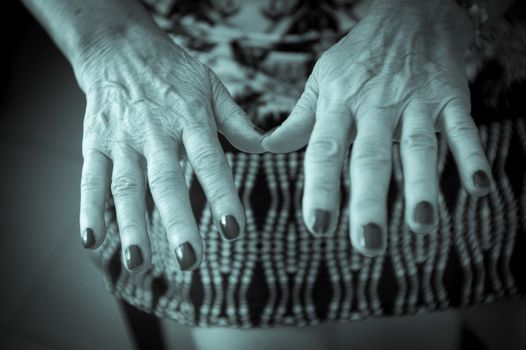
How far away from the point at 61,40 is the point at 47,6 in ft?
0.13

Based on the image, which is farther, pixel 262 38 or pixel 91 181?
pixel 262 38

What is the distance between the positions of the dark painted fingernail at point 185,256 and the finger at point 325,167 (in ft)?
0.25

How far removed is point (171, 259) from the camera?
48cm

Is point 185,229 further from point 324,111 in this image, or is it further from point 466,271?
point 466,271

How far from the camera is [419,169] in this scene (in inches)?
12.6

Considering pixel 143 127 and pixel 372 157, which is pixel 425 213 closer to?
pixel 372 157

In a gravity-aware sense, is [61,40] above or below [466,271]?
above

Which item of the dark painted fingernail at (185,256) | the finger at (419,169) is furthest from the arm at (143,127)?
the finger at (419,169)

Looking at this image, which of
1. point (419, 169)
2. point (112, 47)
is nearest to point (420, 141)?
point (419, 169)

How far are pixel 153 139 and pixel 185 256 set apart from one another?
89 mm

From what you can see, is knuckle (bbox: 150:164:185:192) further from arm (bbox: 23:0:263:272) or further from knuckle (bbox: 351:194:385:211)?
knuckle (bbox: 351:194:385:211)

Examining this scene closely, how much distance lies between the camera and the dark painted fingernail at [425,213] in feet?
1.01

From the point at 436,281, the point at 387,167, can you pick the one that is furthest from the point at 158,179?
the point at 436,281

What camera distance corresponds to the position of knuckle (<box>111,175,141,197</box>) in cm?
35
